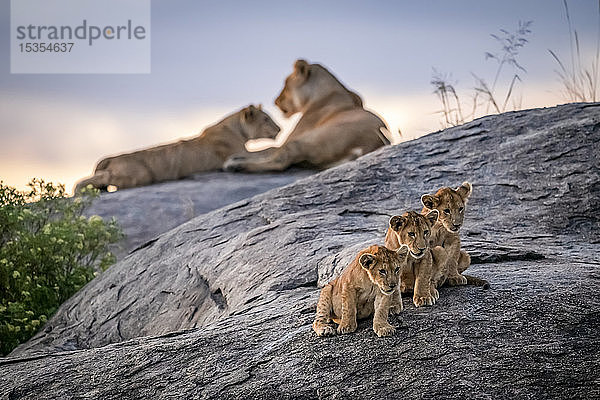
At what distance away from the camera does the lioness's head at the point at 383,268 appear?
4465 mm

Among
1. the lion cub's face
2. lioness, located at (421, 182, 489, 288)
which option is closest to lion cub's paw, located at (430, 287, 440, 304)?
lioness, located at (421, 182, 489, 288)

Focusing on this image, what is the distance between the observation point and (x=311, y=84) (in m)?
14.6

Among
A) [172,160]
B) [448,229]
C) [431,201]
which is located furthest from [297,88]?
[448,229]

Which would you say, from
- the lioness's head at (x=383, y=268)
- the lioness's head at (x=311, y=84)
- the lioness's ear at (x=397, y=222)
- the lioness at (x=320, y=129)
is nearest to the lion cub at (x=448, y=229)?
the lioness's ear at (x=397, y=222)

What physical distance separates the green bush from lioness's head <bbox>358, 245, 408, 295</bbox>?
4.68 m

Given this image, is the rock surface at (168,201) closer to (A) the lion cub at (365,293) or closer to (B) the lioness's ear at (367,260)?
(A) the lion cub at (365,293)

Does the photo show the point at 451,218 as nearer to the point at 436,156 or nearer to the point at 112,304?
the point at 436,156

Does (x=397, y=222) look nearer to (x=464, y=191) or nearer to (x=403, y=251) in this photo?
(x=403, y=251)

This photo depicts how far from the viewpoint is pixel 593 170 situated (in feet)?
24.0

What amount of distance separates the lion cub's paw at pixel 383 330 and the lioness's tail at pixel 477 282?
727 mm

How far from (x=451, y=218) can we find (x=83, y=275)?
18.6 feet

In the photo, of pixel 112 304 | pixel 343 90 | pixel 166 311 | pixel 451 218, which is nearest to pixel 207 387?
pixel 451 218

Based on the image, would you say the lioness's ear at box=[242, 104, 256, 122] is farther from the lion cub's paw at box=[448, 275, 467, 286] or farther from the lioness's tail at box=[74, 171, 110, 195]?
the lion cub's paw at box=[448, 275, 467, 286]

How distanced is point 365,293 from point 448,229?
653 millimetres
